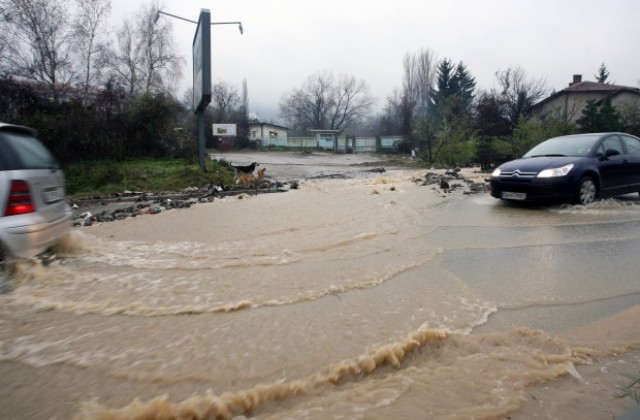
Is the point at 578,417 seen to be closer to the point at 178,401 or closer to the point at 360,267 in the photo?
the point at 178,401

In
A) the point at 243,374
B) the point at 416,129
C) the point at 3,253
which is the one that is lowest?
the point at 243,374

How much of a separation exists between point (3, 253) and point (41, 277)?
0.45 metres

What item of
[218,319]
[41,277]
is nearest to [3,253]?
[41,277]

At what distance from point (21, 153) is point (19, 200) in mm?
518

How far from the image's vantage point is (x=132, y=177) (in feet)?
43.8

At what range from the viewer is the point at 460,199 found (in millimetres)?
9516

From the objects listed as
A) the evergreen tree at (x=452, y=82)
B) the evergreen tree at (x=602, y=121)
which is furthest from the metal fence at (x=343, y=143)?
the evergreen tree at (x=602, y=121)

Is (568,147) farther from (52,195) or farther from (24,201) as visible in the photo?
(24,201)

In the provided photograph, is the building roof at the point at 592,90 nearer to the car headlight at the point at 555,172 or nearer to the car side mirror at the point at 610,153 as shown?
the car side mirror at the point at 610,153

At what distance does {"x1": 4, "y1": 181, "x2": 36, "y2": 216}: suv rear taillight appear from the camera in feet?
11.6

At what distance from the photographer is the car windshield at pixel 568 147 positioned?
26.2ft

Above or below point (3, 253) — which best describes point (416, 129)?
above

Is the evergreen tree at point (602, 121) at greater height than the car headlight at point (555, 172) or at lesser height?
greater

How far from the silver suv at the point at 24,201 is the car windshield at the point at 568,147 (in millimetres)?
A: 8583
